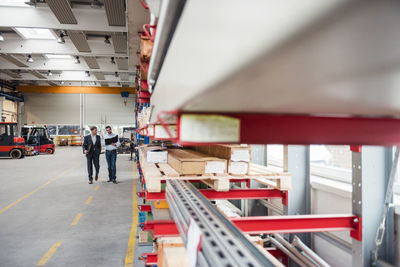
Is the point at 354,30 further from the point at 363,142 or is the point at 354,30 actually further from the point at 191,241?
the point at 191,241

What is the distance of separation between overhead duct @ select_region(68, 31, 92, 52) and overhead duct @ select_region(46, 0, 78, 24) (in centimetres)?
166

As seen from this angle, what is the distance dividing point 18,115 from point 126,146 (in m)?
11.8

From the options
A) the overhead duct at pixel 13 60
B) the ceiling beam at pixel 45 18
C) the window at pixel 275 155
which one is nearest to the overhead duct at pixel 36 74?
the overhead duct at pixel 13 60

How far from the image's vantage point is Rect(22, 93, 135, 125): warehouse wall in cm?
2425

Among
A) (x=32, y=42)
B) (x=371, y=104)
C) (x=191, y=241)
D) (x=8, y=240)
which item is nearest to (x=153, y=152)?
(x=191, y=241)

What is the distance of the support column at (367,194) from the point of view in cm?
234

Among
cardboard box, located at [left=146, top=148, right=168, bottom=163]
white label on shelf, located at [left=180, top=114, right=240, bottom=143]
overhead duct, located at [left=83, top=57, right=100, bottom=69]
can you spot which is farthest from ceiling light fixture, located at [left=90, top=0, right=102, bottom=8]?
white label on shelf, located at [left=180, top=114, right=240, bottom=143]

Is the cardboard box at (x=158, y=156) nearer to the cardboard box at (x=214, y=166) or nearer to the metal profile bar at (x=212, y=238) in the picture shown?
the cardboard box at (x=214, y=166)

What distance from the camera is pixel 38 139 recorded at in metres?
17.7

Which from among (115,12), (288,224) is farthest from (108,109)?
(288,224)

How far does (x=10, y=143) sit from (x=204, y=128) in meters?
17.8

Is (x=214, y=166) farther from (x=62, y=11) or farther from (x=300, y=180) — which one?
(x=62, y=11)

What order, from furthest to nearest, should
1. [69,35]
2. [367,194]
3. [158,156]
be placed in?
1. [69,35]
2. [158,156]
3. [367,194]

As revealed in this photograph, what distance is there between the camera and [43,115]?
958 inches
